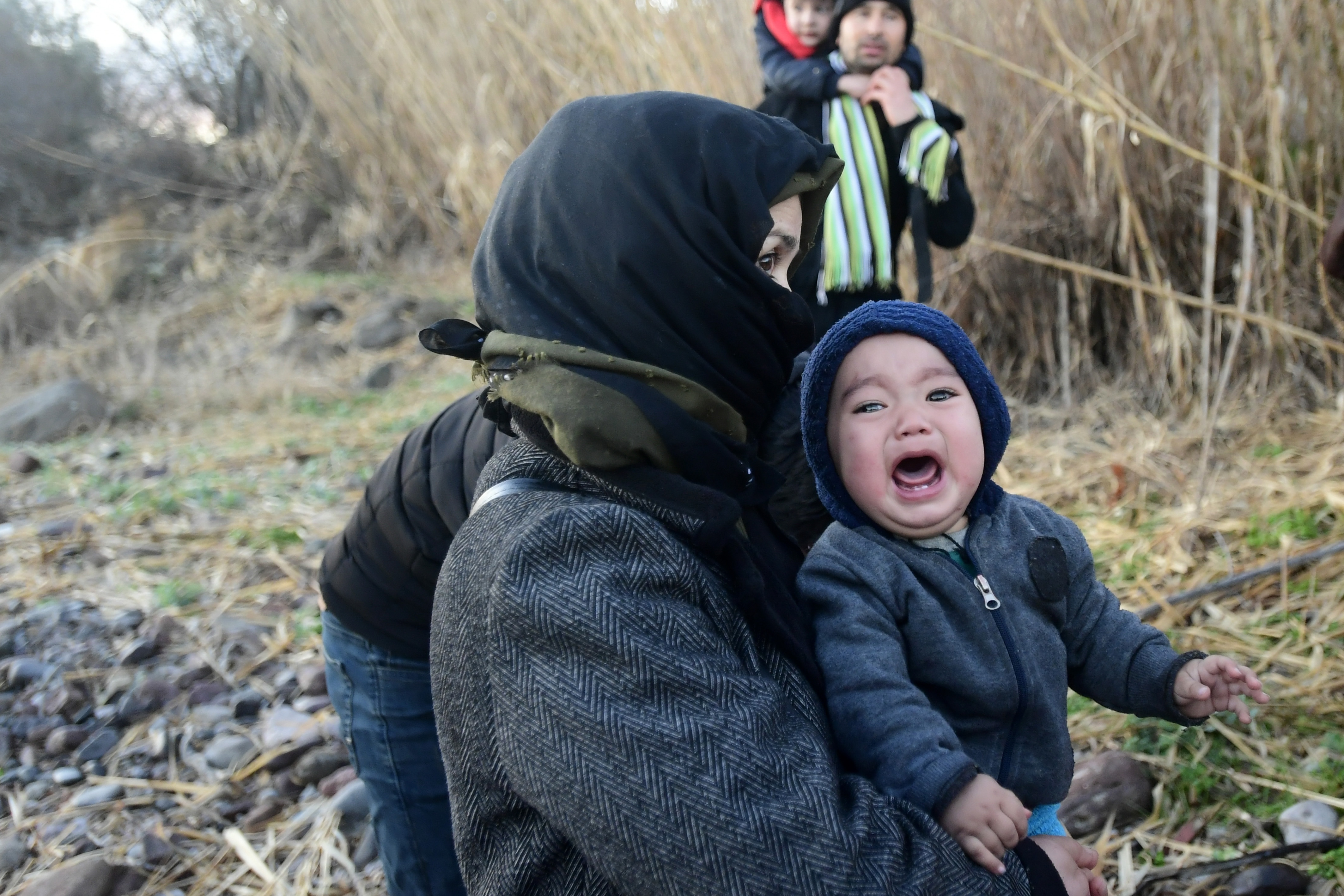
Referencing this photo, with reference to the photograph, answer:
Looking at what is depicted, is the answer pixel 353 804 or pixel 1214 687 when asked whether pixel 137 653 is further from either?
pixel 1214 687

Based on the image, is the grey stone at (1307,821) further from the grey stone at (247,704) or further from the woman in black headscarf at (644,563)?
the grey stone at (247,704)

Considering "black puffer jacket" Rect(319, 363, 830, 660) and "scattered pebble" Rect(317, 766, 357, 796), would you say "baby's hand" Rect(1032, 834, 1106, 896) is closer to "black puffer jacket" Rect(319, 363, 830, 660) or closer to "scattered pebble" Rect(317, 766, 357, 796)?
"black puffer jacket" Rect(319, 363, 830, 660)

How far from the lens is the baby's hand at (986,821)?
1152mm

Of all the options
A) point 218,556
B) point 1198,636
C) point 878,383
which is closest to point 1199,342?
point 1198,636

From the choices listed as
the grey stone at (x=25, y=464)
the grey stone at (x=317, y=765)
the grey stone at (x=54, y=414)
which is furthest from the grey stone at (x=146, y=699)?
the grey stone at (x=54, y=414)

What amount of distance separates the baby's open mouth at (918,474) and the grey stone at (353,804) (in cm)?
183

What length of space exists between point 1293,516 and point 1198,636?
1.97 ft

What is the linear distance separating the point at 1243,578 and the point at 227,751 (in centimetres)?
275

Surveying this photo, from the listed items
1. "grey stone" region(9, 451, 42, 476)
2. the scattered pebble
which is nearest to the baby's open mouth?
the scattered pebble

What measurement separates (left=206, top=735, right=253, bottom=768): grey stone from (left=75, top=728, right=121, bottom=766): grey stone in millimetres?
303

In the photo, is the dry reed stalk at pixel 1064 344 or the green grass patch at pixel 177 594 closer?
the green grass patch at pixel 177 594

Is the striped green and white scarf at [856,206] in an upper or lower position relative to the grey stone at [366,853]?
upper

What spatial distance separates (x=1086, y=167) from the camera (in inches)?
143

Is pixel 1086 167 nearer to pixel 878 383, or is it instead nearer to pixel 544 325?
pixel 878 383
